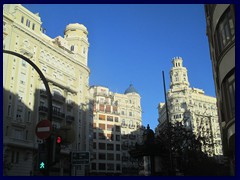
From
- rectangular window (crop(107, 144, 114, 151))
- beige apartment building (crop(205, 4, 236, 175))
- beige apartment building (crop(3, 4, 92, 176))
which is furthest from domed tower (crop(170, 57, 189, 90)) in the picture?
beige apartment building (crop(205, 4, 236, 175))

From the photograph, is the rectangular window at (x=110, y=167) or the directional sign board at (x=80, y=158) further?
the rectangular window at (x=110, y=167)

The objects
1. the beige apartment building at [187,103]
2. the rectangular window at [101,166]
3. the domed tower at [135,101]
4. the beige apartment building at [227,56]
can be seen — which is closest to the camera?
the beige apartment building at [227,56]

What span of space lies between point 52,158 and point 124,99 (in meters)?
77.3

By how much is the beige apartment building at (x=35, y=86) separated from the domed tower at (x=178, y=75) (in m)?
43.4

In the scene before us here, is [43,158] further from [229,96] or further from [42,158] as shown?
[229,96]

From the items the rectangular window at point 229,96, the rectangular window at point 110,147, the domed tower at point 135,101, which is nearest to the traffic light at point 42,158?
the rectangular window at point 229,96

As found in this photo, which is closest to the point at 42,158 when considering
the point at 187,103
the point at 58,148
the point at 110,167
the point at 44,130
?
the point at 58,148

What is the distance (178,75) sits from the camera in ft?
307

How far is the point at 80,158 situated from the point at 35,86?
109ft

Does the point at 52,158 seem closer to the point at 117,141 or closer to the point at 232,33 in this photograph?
the point at 232,33

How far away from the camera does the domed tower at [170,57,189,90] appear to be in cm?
9169

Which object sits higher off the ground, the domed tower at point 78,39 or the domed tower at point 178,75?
the domed tower at point 178,75

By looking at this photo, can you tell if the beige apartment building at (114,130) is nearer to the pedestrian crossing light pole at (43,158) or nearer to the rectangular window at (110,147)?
the rectangular window at (110,147)

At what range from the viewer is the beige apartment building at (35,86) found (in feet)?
122
